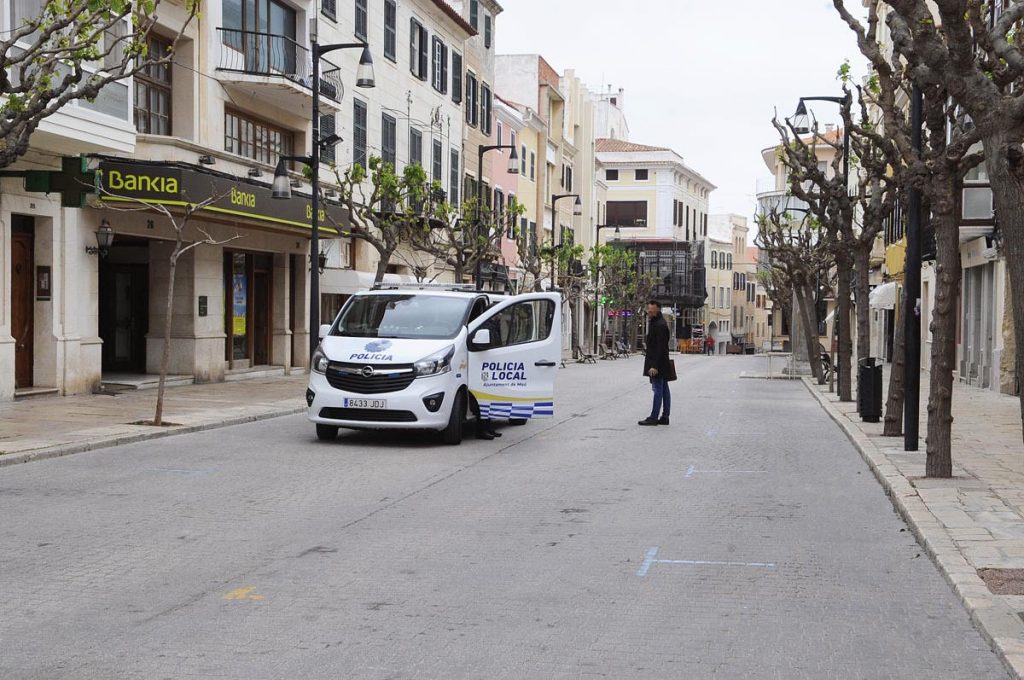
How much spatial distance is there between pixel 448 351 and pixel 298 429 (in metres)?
3.12

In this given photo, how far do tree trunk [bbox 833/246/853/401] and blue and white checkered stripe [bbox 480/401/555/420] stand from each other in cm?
914

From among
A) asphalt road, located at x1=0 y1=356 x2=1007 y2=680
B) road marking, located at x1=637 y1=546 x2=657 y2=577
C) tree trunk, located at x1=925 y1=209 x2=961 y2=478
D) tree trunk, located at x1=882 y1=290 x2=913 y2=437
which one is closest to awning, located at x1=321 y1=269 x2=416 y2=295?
tree trunk, located at x1=882 y1=290 x2=913 y2=437

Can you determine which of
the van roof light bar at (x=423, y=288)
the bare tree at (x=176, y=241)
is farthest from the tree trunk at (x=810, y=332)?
the van roof light bar at (x=423, y=288)

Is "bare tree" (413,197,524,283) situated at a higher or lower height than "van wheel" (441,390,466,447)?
higher

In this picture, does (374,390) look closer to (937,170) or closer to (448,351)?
(448,351)

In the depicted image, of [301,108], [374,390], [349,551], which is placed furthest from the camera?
[301,108]

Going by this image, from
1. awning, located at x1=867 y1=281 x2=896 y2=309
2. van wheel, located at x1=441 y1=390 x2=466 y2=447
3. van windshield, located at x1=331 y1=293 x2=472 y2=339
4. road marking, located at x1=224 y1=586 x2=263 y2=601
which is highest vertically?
awning, located at x1=867 y1=281 x2=896 y2=309

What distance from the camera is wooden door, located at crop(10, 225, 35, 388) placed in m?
20.2

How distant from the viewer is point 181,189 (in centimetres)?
2173

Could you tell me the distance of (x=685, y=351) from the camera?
93.0 metres

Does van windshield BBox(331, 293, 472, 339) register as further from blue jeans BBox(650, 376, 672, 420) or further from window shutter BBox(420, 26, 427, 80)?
window shutter BBox(420, 26, 427, 80)

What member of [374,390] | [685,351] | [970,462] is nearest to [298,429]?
[374,390]

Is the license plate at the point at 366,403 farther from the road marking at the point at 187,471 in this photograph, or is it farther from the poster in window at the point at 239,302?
the poster in window at the point at 239,302

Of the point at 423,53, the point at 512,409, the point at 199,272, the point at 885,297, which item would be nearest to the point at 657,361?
the point at 512,409
